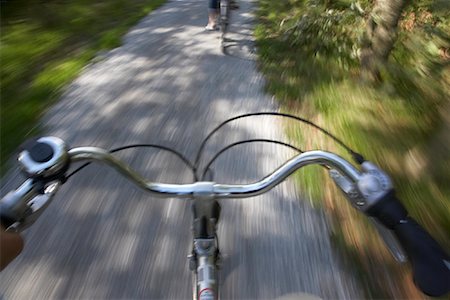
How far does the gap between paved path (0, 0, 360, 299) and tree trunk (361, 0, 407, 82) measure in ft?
4.21

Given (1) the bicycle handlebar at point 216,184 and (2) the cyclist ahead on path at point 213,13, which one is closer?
(1) the bicycle handlebar at point 216,184

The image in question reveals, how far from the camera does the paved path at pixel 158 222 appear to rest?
1.93 metres

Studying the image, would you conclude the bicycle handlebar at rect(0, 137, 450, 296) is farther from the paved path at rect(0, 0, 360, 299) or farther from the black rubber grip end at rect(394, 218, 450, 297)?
the paved path at rect(0, 0, 360, 299)

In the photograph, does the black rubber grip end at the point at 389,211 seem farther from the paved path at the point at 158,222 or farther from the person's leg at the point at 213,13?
the person's leg at the point at 213,13

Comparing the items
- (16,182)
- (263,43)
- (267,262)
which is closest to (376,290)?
(267,262)

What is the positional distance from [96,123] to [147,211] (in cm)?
146

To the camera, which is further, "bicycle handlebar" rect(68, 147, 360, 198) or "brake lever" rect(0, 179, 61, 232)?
"bicycle handlebar" rect(68, 147, 360, 198)

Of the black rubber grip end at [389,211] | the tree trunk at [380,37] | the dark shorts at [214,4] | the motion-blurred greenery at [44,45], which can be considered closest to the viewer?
the black rubber grip end at [389,211]

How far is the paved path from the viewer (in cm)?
193

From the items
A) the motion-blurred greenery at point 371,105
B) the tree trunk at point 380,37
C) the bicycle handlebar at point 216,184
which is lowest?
the motion-blurred greenery at point 371,105

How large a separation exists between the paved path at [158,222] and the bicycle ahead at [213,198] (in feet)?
2.80

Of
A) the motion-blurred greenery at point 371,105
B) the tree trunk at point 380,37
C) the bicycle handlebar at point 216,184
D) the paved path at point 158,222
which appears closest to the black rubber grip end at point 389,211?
the bicycle handlebar at point 216,184

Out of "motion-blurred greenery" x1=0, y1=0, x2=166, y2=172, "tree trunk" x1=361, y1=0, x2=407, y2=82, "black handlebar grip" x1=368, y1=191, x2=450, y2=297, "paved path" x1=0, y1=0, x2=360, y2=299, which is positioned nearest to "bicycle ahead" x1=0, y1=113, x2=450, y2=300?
"black handlebar grip" x1=368, y1=191, x2=450, y2=297

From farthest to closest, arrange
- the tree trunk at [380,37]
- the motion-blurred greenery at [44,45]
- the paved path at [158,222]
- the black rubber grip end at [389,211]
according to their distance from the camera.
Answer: the tree trunk at [380,37]
the motion-blurred greenery at [44,45]
the paved path at [158,222]
the black rubber grip end at [389,211]
